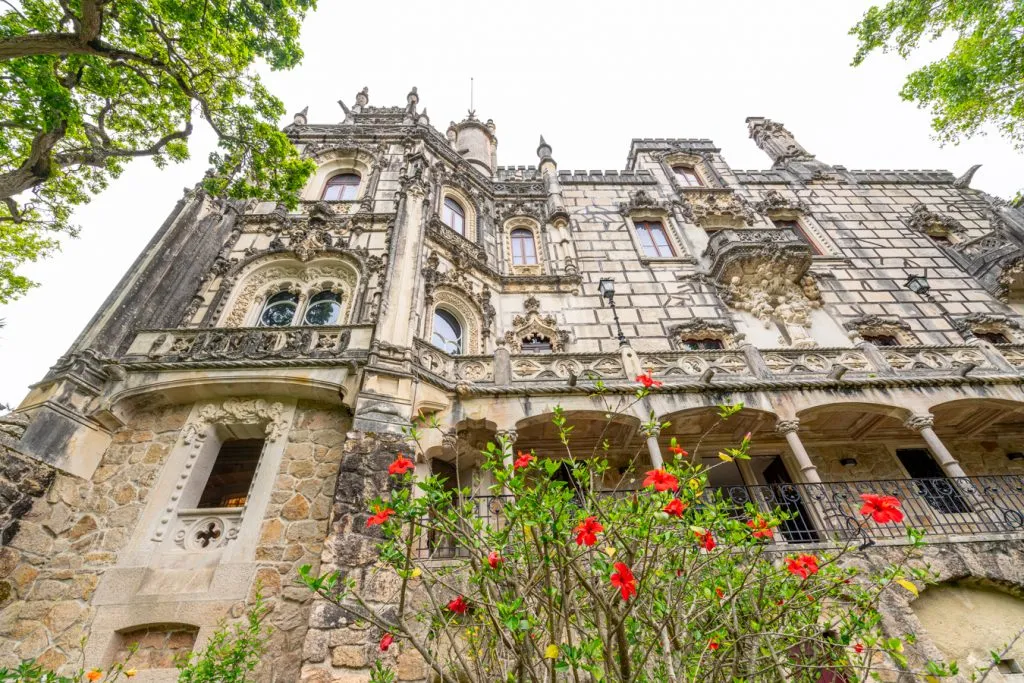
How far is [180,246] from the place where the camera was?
394 inches

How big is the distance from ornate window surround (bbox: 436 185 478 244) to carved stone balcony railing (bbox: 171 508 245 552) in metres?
9.96

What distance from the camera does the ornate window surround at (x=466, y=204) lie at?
14.5 m

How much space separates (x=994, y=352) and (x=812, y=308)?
13.1 ft

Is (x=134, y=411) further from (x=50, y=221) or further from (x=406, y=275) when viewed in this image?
(x=50, y=221)

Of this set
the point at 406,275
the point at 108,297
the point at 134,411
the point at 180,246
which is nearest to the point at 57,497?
the point at 134,411

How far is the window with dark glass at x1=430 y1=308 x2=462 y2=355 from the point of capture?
11133 millimetres

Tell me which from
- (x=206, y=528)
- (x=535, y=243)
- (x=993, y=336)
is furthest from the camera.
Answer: (x=535, y=243)

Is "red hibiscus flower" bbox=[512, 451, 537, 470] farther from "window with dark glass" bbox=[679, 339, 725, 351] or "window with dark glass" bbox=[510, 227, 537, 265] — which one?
"window with dark glass" bbox=[510, 227, 537, 265]

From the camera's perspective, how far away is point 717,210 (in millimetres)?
16766

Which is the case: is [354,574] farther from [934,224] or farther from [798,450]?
[934,224]

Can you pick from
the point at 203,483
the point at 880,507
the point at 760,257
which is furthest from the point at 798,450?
the point at 203,483

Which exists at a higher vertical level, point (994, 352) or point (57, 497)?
point (994, 352)

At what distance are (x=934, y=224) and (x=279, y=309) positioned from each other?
22.9m

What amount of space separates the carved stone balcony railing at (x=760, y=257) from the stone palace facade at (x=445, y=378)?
0.30 ft
